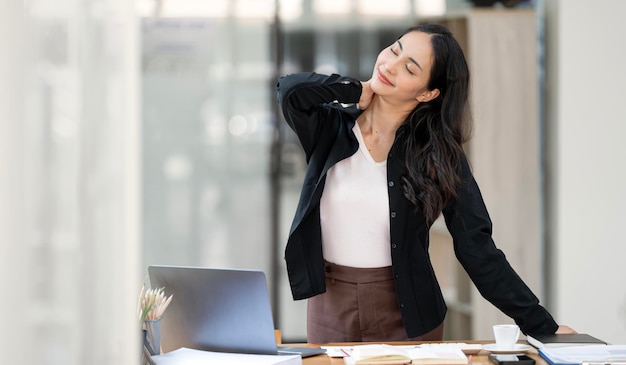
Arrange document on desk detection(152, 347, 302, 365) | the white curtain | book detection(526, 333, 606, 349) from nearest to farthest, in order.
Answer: the white curtain
document on desk detection(152, 347, 302, 365)
book detection(526, 333, 606, 349)

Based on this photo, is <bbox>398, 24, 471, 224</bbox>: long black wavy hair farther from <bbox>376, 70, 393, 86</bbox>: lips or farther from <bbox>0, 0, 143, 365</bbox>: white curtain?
<bbox>0, 0, 143, 365</bbox>: white curtain

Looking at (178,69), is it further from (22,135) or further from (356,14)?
(22,135)

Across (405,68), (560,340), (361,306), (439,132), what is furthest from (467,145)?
(560,340)

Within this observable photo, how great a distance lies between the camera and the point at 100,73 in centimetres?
95

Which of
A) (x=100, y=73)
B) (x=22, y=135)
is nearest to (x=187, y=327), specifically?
(x=100, y=73)

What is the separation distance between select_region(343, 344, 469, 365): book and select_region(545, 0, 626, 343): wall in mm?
2710

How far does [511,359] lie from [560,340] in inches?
8.1

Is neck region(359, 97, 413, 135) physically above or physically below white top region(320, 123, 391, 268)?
above

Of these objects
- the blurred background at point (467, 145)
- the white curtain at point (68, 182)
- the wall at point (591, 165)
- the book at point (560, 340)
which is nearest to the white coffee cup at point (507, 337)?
the book at point (560, 340)

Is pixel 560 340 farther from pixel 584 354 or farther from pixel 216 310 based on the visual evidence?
pixel 216 310

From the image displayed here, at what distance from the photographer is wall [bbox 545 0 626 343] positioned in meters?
4.38

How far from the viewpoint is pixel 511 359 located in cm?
188

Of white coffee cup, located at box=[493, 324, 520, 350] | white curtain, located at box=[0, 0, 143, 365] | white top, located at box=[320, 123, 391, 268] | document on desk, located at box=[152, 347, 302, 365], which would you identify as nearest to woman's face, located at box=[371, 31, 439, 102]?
white top, located at box=[320, 123, 391, 268]

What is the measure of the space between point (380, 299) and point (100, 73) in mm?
1446
